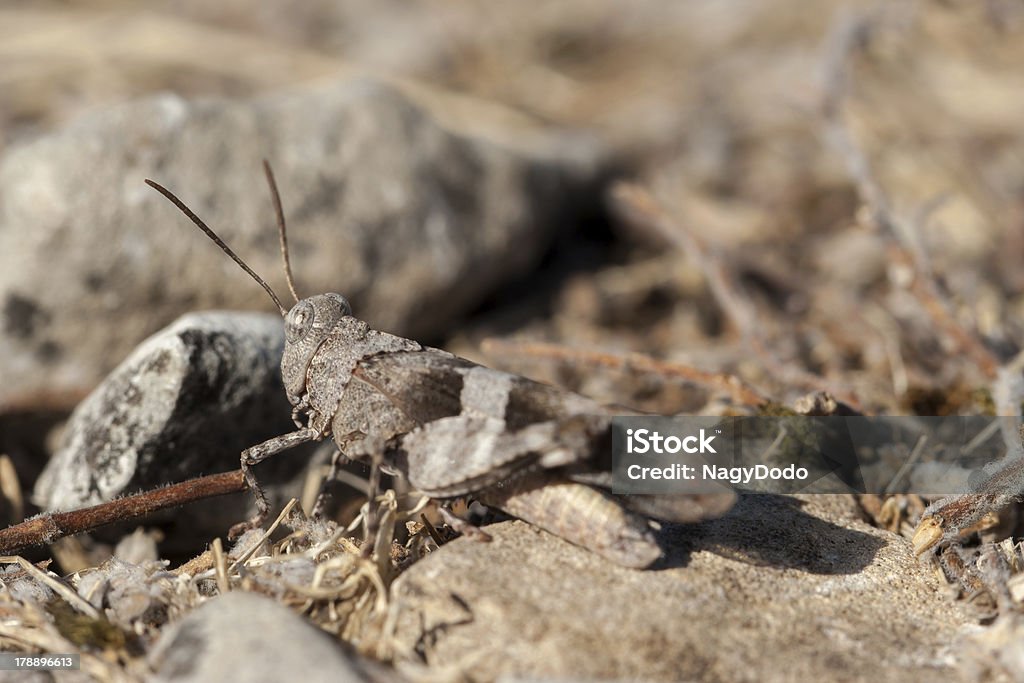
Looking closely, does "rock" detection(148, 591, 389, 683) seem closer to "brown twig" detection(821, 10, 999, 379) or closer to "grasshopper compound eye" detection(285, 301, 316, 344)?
"grasshopper compound eye" detection(285, 301, 316, 344)

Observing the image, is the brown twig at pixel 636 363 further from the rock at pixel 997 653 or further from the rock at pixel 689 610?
the rock at pixel 997 653

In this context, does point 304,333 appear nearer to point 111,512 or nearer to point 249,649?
point 111,512

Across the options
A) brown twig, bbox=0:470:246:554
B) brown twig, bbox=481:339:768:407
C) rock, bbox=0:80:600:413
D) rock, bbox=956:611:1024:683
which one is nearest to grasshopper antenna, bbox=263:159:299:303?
brown twig, bbox=0:470:246:554

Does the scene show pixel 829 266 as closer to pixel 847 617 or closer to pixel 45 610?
pixel 847 617

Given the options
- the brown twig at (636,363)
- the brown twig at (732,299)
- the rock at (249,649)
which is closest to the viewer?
the rock at (249,649)

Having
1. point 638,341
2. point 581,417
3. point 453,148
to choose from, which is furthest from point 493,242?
point 581,417

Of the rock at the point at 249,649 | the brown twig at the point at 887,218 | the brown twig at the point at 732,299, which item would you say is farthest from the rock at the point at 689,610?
the brown twig at the point at 887,218
